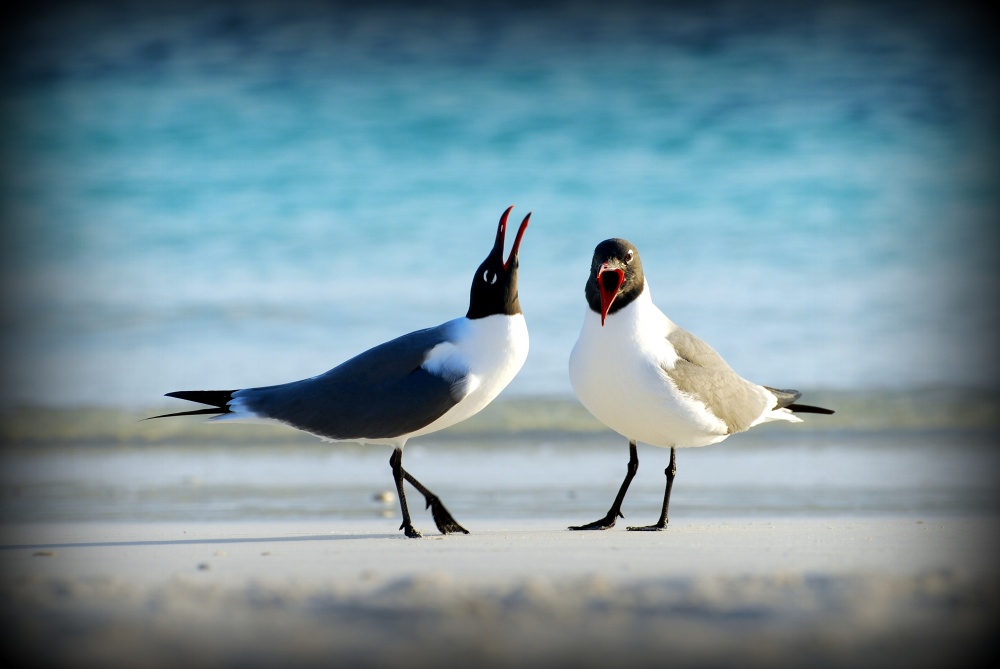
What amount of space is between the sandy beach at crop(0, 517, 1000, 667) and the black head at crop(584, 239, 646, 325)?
3.45ft

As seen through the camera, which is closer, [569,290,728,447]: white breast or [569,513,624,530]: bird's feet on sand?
[569,290,728,447]: white breast

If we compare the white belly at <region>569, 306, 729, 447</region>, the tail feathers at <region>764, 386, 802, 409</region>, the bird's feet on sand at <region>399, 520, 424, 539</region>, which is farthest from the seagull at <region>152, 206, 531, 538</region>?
the tail feathers at <region>764, 386, 802, 409</region>

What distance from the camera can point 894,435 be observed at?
843 centimetres

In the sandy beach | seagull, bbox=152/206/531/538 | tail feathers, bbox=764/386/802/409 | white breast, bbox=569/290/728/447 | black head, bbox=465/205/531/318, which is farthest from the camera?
tail feathers, bbox=764/386/802/409

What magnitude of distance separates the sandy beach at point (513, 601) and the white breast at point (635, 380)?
1.74 feet

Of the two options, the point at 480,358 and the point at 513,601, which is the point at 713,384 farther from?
the point at 513,601

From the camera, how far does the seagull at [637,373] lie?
196 inches

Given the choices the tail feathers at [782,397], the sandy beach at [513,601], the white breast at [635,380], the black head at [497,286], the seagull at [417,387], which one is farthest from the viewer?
the tail feathers at [782,397]

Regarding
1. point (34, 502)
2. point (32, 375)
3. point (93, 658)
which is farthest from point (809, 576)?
point (32, 375)

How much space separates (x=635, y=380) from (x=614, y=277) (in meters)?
0.50

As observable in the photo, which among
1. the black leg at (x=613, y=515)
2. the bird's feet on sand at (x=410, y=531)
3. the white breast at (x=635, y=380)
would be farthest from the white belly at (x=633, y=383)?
the bird's feet on sand at (x=410, y=531)

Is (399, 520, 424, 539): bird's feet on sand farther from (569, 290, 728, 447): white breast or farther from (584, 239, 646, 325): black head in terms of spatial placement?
(584, 239, 646, 325): black head

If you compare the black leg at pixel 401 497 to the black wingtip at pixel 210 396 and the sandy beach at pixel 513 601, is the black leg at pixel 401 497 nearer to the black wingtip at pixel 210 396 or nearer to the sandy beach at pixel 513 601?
the sandy beach at pixel 513 601

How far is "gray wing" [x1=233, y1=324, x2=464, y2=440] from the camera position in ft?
16.6
